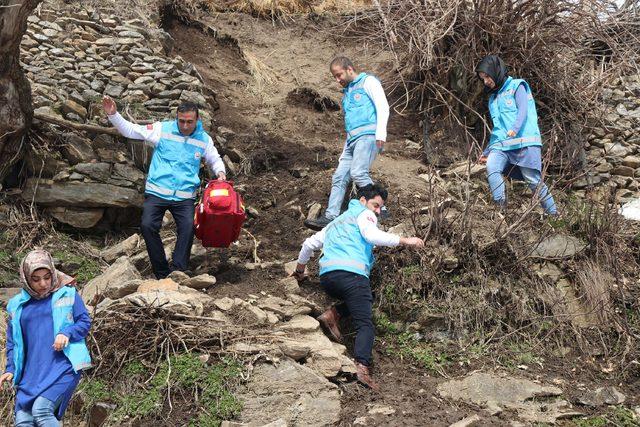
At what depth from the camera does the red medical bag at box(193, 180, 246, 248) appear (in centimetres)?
668

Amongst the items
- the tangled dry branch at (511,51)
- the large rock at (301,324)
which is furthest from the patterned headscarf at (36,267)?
the tangled dry branch at (511,51)

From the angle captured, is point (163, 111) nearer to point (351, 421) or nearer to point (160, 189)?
point (160, 189)

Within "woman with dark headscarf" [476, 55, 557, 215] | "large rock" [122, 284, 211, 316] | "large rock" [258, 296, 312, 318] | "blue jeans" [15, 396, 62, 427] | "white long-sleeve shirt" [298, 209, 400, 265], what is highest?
"woman with dark headscarf" [476, 55, 557, 215]

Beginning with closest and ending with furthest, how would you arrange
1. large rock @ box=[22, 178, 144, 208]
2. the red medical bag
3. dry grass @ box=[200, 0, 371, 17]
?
the red medical bag
large rock @ box=[22, 178, 144, 208]
dry grass @ box=[200, 0, 371, 17]

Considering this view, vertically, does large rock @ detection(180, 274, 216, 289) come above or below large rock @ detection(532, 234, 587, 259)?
below

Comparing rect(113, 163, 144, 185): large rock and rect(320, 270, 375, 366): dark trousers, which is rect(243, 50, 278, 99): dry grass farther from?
rect(320, 270, 375, 366): dark trousers

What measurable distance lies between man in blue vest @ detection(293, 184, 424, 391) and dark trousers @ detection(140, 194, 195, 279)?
4.23 feet

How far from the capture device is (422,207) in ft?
26.3

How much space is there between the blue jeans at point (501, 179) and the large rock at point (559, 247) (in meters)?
0.30

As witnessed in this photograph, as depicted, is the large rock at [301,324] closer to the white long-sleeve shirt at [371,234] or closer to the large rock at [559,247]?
the white long-sleeve shirt at [371,234]

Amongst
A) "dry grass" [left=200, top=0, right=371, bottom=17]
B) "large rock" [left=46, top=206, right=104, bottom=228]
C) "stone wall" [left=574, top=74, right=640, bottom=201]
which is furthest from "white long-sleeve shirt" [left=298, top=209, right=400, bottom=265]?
"dry grass" [left=200, top=0, right=371, bottom=17]

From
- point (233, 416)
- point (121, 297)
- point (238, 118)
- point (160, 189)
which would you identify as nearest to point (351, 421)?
point (233, 416)

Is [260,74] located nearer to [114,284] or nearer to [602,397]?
[114,284]

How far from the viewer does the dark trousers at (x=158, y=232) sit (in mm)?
6746
